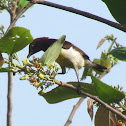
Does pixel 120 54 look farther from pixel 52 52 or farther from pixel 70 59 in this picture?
pixel 70 59

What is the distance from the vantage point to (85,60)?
408 centimetres

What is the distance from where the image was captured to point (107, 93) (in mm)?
1557

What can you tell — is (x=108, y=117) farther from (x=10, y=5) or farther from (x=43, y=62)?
(x=10, y=5)

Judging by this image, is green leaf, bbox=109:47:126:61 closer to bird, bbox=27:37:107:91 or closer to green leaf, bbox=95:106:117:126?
green leaf, bbox=95:106:117:126

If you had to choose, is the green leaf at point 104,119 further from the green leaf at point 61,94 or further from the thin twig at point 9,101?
the thin twig at point 9,101

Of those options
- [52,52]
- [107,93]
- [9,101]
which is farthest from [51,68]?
[9,101]

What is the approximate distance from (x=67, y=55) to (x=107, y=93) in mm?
2072

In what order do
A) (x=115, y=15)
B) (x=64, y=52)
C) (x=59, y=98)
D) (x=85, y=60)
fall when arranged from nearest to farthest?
(x=115, y=15)
(x=59, y=98)
(x=64, y=52)
(x=85, y=60)

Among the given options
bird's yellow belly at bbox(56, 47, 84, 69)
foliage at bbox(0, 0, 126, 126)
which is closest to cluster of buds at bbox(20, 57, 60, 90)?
foliage at bbox(0, 0, 126, 126)

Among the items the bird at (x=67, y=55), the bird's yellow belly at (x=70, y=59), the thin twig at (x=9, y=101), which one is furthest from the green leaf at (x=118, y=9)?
the bird's yellow belly at (x=70, y=59)

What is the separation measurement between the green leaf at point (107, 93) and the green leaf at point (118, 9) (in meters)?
0.30

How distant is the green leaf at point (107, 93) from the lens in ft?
4.97

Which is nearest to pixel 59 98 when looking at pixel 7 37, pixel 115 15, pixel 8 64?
pixel 8 64

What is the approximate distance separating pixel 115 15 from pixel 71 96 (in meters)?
0.55
